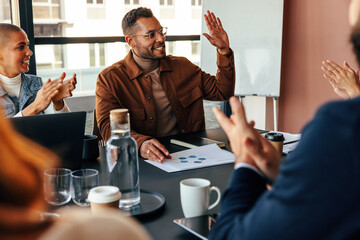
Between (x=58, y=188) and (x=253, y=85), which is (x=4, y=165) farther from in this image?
(x=253, y=85)

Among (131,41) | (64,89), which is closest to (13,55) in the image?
(64,89)

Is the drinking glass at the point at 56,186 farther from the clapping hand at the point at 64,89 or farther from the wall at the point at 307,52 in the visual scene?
the wall at the point at 307,52

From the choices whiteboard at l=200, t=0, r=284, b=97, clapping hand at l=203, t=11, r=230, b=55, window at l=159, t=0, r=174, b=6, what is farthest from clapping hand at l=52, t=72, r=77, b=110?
window at l=159, t=0, r=174, b=6

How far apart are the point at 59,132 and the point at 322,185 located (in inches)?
44.2

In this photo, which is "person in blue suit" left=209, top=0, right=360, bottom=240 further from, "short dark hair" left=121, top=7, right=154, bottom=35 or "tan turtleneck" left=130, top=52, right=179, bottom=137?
"short dark hair" left=121, top=7, right=154, bottom=35

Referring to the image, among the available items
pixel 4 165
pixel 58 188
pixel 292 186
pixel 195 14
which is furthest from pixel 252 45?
pixel 4 165

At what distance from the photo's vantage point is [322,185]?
69cm

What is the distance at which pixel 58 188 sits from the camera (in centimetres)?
137

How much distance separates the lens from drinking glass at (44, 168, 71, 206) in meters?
1.35

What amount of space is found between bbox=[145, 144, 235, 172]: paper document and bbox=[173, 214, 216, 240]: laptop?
51 centimetres

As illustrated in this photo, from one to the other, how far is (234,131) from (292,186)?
336 millimetres

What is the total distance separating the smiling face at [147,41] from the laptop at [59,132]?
1.12m

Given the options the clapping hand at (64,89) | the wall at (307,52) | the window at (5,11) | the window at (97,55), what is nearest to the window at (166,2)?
the window at (97,55)

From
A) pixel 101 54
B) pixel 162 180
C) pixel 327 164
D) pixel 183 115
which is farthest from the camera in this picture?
pixel 101 54
